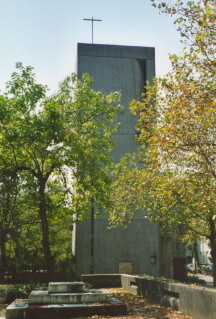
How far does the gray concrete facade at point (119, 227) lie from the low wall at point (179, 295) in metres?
8.42

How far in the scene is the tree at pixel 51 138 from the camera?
1655 cm

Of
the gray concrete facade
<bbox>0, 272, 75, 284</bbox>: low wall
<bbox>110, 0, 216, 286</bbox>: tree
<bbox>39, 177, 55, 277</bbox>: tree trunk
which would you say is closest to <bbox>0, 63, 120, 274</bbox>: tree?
<bbox>39, 177, 55, 277</bbox>: tree trunk

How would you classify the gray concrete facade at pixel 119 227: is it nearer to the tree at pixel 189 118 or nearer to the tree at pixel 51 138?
the tree at pixel 51 138

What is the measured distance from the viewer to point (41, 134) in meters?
16.3

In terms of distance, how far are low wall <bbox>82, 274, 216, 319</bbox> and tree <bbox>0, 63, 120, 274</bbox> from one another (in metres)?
4.36

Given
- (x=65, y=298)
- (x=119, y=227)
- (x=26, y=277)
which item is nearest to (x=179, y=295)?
(x=65, y=298)

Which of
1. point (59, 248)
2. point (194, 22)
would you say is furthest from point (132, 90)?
point (194, 22)

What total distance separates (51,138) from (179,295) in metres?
8.83

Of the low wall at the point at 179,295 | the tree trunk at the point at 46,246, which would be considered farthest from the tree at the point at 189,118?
the tree trunk at the point at 46,246

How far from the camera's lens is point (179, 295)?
38.1 ft

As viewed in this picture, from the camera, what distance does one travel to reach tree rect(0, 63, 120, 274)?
A: 1655 centimetres

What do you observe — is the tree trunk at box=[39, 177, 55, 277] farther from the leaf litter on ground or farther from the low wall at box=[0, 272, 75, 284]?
the low wall at box=[0, 272, 75, 284]

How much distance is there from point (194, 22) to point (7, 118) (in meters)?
10.4

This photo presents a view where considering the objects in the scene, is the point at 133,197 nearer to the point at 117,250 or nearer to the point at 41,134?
the point at 41,134
